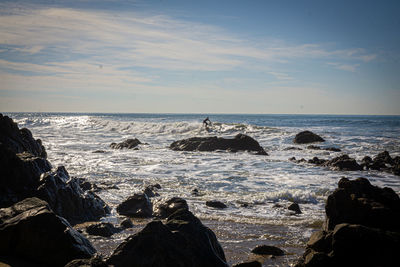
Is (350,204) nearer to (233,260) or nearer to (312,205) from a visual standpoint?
(233,260)

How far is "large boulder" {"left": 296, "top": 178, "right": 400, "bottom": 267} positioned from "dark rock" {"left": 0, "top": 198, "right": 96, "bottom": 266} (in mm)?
3314

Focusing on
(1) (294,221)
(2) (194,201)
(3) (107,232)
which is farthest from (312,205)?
(3) (107,232)

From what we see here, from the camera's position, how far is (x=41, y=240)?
4.78 m

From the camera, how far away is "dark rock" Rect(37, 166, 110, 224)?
789 centimetres

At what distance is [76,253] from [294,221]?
18.1 ft

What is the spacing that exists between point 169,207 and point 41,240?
4.09 meters

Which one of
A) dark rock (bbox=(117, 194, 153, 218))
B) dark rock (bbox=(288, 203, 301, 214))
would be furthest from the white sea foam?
dark rock (bbox=(117, 194, 153, 218))

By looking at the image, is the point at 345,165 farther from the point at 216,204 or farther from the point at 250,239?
the point at 250,239

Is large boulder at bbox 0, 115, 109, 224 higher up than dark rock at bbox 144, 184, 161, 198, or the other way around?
large boulder at bbox 0, 115, 109, 224

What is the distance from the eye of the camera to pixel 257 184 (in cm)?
A: 1309

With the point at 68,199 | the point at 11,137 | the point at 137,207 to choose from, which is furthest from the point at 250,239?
the point at 11,137

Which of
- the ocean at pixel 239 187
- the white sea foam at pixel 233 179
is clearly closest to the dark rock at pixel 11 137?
the ocean at pixel 239 187

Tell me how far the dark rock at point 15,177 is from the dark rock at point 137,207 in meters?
2.25

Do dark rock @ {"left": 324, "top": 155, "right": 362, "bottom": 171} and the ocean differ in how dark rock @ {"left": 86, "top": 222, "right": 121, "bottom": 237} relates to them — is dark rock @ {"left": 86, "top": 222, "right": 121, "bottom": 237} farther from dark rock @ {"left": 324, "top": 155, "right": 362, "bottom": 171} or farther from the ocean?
dark rock @ {"left": 324, "top": 155, "right": 362, "bottom": 171}
